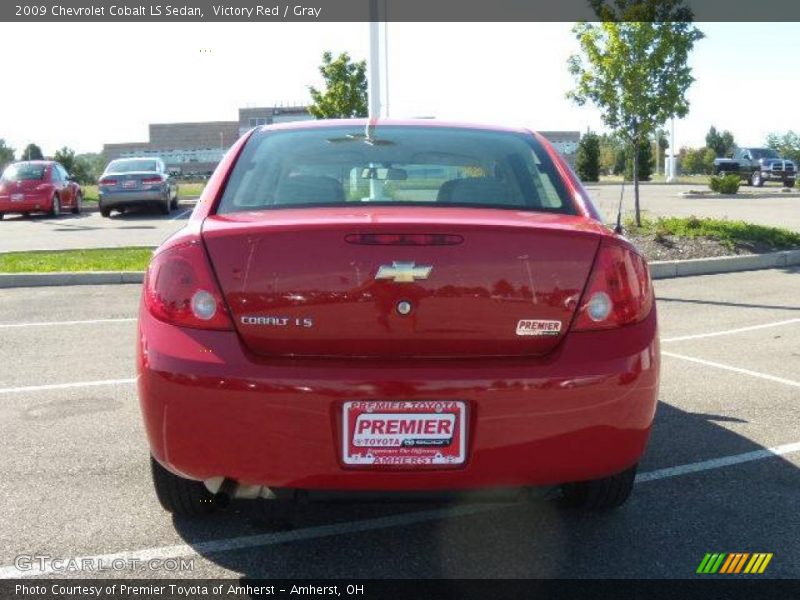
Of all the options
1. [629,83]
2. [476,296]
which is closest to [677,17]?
[629,83]

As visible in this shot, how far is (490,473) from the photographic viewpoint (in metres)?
2.70

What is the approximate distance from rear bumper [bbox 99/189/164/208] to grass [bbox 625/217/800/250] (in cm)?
1202

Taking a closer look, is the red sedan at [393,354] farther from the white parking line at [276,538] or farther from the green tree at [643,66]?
the green tree at [643,66]

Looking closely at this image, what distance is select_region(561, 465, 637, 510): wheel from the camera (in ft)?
10.9

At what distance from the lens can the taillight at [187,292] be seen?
109 inches

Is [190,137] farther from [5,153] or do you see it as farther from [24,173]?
[24,173]

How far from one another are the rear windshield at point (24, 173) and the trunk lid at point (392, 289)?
2135 cm

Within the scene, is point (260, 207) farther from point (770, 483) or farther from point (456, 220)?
point (770, 483)

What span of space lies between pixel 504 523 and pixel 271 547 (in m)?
0.91

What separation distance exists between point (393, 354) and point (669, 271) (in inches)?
365

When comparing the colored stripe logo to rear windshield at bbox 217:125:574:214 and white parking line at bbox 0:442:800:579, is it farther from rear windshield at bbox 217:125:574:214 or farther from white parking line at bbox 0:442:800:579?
rear windshield at bbox 217:125:574:214

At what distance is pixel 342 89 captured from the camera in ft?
99.3

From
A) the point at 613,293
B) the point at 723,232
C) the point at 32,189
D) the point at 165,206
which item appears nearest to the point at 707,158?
the point at 165,206

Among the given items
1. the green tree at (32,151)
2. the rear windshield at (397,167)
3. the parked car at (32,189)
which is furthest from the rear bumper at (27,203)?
the green tree at (32,151)
